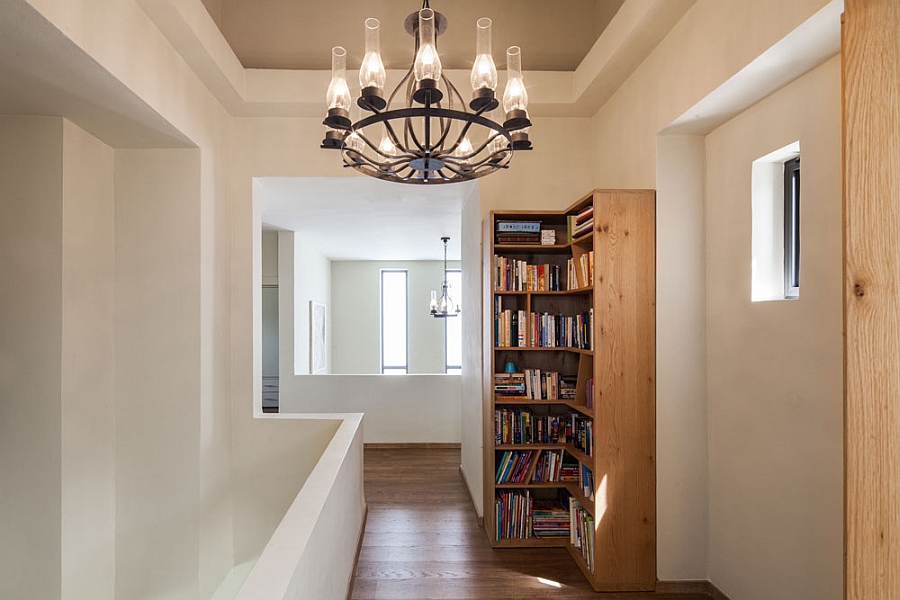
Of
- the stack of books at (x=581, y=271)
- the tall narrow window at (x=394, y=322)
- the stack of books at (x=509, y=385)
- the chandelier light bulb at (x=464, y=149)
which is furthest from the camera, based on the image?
the tall narrow window at (x=394, y=322)

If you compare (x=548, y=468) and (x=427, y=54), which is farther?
(x=548, y=468)

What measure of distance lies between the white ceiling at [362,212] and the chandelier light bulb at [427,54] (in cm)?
208

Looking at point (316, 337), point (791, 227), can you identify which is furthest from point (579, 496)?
point (316, 337)

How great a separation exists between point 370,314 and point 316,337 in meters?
1.84

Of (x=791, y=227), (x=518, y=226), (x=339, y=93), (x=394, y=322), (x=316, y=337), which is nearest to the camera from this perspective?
(x=339, y=93)

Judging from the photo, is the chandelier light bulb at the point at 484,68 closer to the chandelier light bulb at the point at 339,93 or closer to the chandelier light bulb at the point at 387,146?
the chandelier light bulb at the point at 339,93

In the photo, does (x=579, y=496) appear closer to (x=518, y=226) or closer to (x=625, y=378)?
(x=625, y=378)

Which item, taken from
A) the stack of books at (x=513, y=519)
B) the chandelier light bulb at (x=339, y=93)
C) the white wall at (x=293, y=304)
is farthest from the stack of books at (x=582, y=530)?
the white wall at (x=293, y=304)

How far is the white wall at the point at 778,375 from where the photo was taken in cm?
199

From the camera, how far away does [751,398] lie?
96.4 inches

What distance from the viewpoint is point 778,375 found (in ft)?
7.43

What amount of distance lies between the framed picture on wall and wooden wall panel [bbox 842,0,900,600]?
6.64 m

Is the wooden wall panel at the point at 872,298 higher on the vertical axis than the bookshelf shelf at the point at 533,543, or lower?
higher

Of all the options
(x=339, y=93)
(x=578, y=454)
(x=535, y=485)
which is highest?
(x=339, y=93)
